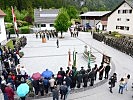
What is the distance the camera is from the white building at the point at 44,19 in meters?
50.4

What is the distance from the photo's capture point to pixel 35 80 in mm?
11672

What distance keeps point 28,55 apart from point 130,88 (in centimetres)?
1241

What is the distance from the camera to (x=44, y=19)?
→ 168 feet

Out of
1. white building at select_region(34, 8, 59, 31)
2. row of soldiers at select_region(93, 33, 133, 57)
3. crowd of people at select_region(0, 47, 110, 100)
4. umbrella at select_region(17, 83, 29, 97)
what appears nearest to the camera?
umbrella at select_region(17, 83, 29, 97)

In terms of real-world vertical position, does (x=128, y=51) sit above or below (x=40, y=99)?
above

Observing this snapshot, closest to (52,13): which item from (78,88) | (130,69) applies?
(130,69)

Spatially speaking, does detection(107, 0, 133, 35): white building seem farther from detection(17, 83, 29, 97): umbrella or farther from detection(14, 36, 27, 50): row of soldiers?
detection(17, 83, 29, 97): umbrella

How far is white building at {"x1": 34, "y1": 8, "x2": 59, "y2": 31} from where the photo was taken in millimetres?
50438

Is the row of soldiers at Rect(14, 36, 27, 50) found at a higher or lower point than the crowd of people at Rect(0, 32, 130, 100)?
higher

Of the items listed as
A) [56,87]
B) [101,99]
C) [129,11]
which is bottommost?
[101,99]

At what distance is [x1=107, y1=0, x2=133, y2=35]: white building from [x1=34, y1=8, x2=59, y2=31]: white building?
49.0 feet

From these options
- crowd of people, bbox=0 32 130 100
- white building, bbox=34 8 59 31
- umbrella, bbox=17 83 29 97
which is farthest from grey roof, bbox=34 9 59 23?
umbrella, bbox=17 83 29 97

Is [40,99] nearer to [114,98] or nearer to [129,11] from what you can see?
[114,98]

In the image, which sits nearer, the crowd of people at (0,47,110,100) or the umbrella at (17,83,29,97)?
the umbrella at (17,83,29,97)
